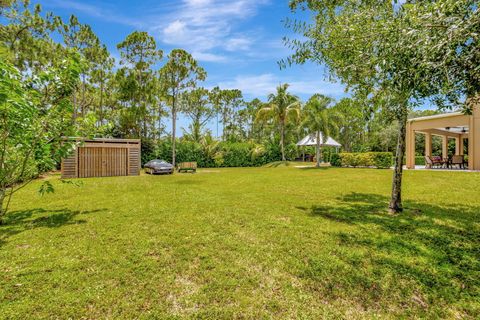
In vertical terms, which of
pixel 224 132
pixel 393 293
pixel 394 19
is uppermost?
pixel 224 132

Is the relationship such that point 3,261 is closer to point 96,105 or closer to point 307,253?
point 307,253

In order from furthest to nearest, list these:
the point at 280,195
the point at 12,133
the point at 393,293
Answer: the point at 280,195, the point at 12,133, the point at 393,293

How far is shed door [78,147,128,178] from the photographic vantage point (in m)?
16.2

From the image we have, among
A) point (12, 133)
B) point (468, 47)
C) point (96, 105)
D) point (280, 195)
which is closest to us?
point (468, 47)

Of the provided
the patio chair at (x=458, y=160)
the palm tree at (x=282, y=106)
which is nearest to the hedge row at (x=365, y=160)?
the patio chair at (x=458, y=160)

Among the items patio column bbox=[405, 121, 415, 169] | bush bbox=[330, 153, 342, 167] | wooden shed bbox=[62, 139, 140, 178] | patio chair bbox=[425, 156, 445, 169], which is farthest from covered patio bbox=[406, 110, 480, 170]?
wooden shed bbox=[62, 139, 140, 178]

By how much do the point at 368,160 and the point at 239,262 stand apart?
21539 millimetres

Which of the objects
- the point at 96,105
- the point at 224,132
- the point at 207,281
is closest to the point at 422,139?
the point at 224,132

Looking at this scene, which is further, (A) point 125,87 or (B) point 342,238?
(A) point 125,87

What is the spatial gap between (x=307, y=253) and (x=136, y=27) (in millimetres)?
27311

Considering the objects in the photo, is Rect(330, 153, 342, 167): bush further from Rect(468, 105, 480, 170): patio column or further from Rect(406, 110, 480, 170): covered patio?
Rect(468, 105, 480, 170): patio column

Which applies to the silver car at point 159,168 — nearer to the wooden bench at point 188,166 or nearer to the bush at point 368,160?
the wooden bench at point 188,166

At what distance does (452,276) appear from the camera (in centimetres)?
341

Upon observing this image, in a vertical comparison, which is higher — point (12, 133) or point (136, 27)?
point (136, 27)
